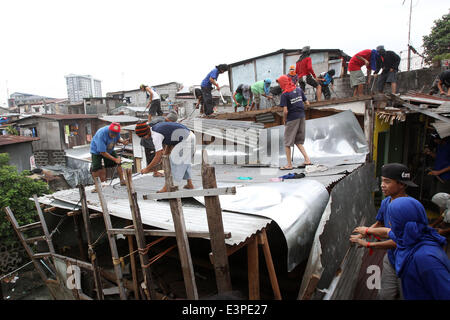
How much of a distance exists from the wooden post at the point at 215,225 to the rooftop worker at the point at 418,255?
156cm

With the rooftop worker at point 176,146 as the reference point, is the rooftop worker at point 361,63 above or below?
above

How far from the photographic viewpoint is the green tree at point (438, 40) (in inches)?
655

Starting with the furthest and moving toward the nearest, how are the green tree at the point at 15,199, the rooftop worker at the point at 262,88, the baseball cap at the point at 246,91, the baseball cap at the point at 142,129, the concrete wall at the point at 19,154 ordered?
the concrete wall at the point at 19,154 < the baseball cap at the point at 246,91 < the rooftop worker at the point at 262,88 < the green tree at the point at 15,199 < the baseball cap at the point at 142,129

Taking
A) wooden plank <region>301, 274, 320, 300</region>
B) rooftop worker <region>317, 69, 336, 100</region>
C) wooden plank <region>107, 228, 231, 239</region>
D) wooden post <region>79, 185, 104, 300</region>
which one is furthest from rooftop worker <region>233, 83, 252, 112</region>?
wooden plank <region>301, 274, 320, 300</region>

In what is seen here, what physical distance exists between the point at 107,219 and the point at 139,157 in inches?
626

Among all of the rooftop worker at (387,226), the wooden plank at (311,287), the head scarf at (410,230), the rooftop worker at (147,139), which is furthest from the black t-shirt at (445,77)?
the rooftop worker at (147,139)

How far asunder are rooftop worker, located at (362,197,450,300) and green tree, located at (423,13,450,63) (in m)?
18.9

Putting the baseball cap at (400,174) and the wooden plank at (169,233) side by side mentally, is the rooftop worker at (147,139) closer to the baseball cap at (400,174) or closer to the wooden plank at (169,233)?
the wooden plank at (169,233)

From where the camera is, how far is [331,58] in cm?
1430

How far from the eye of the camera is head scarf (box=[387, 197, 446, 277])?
7.19 ft

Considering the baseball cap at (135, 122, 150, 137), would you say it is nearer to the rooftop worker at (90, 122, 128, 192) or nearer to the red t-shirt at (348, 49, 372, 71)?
the rooftop worker at (90, 122, 128, 192)

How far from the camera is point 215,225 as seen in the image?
7.90 feet
